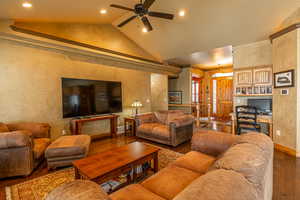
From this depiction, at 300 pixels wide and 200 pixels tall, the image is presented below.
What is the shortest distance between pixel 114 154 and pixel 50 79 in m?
3.02

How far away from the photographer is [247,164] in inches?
35.2

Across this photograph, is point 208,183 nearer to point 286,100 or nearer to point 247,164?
point 247,164

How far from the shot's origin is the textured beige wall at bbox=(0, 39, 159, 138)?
126 inches

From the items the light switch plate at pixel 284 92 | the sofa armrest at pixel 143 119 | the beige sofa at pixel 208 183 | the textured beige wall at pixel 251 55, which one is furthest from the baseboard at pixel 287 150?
the sofa armrest at pixel 143 119

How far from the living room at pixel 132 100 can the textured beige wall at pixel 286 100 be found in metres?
0.02

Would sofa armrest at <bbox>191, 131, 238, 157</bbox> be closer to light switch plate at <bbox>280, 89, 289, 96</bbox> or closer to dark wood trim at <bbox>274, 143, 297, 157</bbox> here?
dark wood trim at <bbox>274, 143, 297, 157</bbox>

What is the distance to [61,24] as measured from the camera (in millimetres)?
3922

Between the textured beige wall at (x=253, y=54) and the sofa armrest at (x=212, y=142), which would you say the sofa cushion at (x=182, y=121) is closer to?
the sofa armrest at (x=212, y=142)

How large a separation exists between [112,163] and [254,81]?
471 cm

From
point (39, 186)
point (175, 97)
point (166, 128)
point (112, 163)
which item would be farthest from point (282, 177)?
point (175, 97)

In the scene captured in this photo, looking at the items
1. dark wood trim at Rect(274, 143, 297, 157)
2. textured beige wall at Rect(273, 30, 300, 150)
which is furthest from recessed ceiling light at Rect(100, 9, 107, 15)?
dark wood trim at Rect(274, 143, 297, 157)

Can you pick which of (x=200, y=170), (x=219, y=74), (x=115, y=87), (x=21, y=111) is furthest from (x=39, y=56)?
(x=219, y=74)

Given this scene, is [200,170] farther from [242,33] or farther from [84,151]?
[242,33]

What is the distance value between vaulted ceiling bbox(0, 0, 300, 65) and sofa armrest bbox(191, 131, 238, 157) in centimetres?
319
